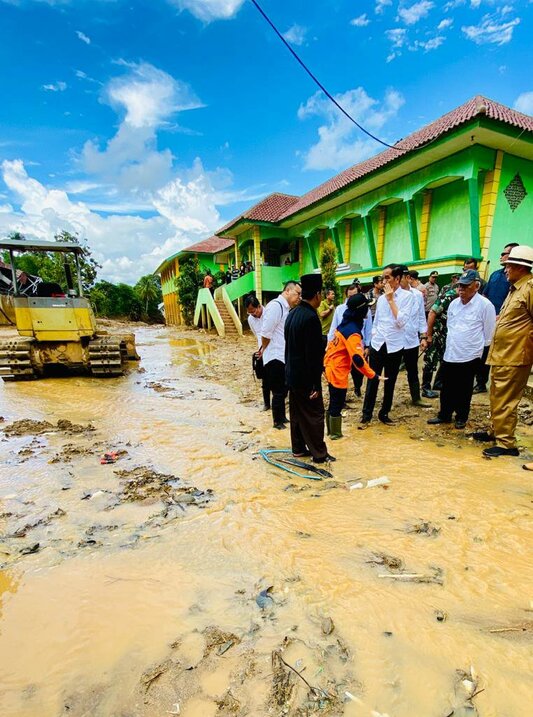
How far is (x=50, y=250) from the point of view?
816 centimetres

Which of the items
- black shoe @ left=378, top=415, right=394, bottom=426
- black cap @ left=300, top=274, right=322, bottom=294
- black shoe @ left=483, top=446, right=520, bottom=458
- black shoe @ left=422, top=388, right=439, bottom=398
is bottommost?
black shoe @ left=483, top=446, right=520, bottom=458

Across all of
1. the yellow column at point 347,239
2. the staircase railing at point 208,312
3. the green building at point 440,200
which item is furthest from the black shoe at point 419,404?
the staircase railing at point 208,312

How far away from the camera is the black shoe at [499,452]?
3723 millimetres

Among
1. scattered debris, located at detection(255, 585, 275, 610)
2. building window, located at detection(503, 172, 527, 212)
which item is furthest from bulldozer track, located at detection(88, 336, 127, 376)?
building window, located at detection(503, 172, 527, 212)

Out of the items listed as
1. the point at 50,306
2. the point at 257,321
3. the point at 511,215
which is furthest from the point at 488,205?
the point at 50,306

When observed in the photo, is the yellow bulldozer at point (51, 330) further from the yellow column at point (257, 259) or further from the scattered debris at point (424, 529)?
the yellow column at point (257, 259)

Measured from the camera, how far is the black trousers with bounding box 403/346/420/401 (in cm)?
502

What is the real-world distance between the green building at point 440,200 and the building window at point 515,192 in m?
0.03

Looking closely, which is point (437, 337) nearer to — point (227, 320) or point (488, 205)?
point (488, 205)

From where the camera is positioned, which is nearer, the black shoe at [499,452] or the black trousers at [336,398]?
the black shoe at [499,452]

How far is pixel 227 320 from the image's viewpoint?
19047mm

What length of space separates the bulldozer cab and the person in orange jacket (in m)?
6.36

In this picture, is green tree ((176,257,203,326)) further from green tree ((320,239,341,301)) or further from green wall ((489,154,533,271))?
green wall ((489,154,533,271))

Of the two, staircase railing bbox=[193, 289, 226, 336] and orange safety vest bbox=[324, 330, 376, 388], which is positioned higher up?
staircase railing bbox=[193, 289, 226, 336]
